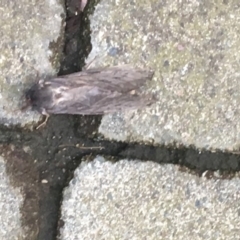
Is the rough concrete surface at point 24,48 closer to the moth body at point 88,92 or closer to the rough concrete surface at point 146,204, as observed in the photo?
the moth body at point 88,92

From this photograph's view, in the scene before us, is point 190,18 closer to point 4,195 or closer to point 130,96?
point 130,96

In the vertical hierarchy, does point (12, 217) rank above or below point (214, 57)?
below

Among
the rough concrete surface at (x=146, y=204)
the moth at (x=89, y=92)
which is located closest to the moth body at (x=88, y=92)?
the moth at (x=89, y=92)

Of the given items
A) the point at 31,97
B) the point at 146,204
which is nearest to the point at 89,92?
the point at 31,97

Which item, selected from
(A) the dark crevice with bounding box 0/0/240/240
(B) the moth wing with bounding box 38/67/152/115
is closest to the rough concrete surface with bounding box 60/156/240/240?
(A) the dark crevice with bounding box 0/0/240/240

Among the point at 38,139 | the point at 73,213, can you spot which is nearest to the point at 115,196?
the point at 73,213

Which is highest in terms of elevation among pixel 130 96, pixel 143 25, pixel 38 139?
pixel 143 25
